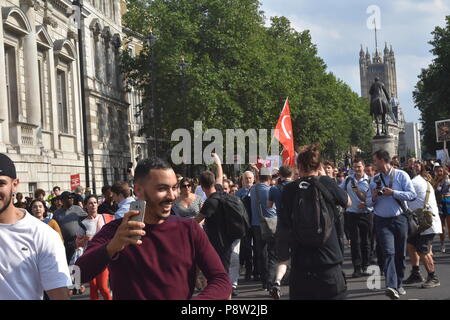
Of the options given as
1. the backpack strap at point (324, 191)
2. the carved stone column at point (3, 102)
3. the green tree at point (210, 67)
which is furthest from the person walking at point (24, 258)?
the green tree at point (210, 67)

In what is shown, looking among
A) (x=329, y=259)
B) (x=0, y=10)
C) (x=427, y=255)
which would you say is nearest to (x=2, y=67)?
(x=0, y=10)

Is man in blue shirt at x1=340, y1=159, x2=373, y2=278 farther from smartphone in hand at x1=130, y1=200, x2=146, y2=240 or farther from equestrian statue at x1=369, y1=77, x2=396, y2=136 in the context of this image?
equestrian statue at x1=369, y1=77, x2=396, y2=136

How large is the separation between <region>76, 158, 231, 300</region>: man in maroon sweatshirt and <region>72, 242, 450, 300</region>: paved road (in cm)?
671

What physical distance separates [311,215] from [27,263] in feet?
9.43

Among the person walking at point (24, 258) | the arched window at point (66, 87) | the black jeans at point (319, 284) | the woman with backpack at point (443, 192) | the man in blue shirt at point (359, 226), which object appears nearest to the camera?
the person walking at point (24, 258)

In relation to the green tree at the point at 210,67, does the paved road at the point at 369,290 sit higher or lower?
lower

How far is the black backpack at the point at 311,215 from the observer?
6352 millimetres

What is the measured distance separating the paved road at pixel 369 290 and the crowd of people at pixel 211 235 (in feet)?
0.91

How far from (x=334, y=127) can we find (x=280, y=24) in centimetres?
973

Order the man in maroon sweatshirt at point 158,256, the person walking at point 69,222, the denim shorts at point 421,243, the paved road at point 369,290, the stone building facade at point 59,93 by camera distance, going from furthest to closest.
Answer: the stone building facade at point 59,93 < the person walking at point 69,222 < the denim shorts at point 421,243 < the paved road at point 369,290 < the man in maroon sweatshirt at point 158,256

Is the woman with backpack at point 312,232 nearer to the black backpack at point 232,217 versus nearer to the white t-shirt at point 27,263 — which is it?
the white t-shirt at point 27,263

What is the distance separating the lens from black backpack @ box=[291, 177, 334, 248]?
6352 millimetres

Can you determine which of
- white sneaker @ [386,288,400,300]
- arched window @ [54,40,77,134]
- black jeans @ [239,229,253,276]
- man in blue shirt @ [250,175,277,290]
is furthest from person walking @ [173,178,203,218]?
arched window @ [54,40,77,134]
